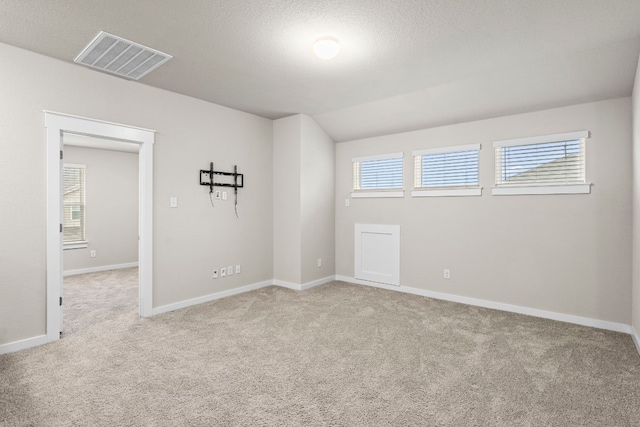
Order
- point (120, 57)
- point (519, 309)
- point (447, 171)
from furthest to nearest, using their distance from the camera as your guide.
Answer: point (447, 171), point (519, 309), point (120, 57)

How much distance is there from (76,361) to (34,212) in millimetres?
1380

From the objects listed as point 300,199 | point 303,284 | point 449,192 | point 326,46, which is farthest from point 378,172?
point 326,46

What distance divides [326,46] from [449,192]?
268 centimetres

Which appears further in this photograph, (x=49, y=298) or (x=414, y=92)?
(x=414, y=92)

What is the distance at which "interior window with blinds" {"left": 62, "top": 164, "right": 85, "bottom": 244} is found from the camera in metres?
6.53

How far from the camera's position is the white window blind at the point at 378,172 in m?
5.11

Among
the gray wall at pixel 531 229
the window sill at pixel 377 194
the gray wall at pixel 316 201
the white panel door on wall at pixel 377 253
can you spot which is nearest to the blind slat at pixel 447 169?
the gray wall at pixel 531 229

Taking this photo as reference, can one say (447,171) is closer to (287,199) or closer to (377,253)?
(377,253)

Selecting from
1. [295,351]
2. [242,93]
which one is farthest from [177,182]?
[295,351]

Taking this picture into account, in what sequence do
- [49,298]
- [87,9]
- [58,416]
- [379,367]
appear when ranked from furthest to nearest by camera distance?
[49,298] < [379,367] < [87,9] < [58,416]

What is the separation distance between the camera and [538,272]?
389 centimetres

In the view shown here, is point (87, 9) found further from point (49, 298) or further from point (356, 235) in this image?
point (356, 235)

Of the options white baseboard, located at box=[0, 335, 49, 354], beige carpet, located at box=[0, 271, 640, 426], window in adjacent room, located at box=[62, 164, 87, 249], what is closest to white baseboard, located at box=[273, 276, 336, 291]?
beige carpet, located at box=[0, 271, 640, 426]

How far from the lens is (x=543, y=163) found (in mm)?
3908
